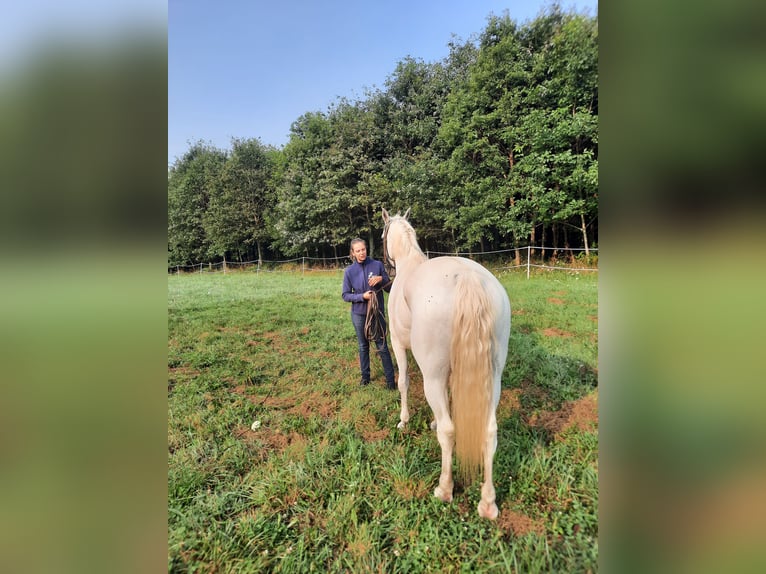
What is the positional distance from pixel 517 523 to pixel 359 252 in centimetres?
304

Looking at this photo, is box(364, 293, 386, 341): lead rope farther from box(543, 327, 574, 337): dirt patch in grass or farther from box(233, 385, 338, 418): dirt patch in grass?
box(543, 327, 574, 337): dirt patch in grass

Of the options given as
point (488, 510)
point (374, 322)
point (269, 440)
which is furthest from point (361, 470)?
point (374, 322)

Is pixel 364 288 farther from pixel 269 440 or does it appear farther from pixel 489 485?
pixel 489 485

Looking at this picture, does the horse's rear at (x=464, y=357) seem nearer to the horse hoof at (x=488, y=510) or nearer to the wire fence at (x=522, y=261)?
the horse hoof at (x=488, y=510)

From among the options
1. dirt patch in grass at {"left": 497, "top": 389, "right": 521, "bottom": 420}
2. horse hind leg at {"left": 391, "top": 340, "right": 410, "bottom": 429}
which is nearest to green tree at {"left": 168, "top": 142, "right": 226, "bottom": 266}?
horse hind leg at {"left": 391, "top": 340, "right": 410, "bottom": 429}

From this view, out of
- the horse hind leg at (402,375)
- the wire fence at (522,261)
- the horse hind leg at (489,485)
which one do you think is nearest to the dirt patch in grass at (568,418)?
the horse hind leg at (489,485)

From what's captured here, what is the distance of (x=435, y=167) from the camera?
9156 mm

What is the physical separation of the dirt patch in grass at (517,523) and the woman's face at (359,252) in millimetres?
2923

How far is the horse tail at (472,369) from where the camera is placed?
1988mm

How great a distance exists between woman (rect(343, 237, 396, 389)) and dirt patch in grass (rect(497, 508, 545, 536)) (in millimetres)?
2074
